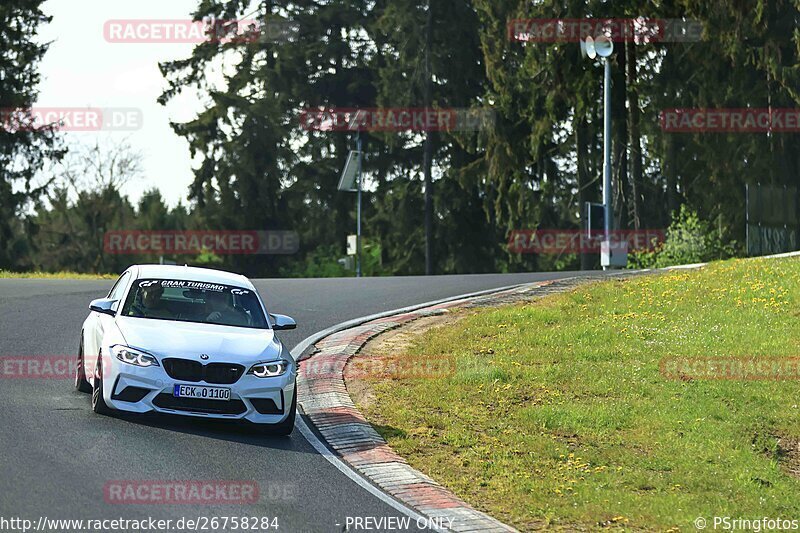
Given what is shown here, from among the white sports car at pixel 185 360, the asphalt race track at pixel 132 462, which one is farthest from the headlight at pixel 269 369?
the asphalt race track at pixel 132 462

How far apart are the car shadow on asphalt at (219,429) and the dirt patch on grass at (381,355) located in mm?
1878

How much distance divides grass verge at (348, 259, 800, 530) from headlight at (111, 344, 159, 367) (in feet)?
8.48

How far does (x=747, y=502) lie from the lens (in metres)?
10.2

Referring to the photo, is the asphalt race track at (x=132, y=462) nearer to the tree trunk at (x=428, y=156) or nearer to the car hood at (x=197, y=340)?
the car hood at (x=197, y=340)

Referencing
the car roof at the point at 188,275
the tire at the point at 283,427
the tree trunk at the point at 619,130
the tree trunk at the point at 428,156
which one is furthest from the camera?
the tree trunk at the point at 428,156

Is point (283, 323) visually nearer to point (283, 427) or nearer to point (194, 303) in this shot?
point (194, 303)

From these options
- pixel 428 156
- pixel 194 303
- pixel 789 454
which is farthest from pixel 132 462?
pixel 428 156

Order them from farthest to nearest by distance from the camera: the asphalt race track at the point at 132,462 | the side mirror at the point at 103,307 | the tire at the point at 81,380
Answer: the tire at the point at 81,380 < the side mirror at the point at 103,307 < the asphalt race track at the point at 132,462

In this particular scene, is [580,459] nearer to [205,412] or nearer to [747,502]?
[747,502]

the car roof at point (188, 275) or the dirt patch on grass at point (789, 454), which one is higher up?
the car roof at point (188, 275)

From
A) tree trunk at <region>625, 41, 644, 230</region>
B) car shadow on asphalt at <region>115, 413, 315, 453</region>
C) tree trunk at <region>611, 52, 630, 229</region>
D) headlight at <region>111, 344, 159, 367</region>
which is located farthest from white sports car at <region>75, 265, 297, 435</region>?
tree trunk at <region>625, 41, 644, 230</region>

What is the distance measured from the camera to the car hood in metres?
11.8

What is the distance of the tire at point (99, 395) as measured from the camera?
12031mm

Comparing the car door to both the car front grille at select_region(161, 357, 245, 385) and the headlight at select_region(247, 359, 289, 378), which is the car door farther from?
the headlight at select_region(247, 359, 289, 378)
